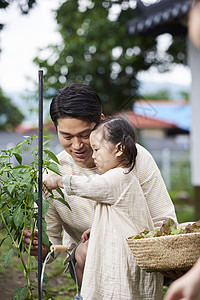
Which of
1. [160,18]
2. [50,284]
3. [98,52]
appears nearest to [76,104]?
[50,284]

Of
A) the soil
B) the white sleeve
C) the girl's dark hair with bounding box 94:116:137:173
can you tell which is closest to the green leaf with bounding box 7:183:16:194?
the girl's dark hair with bounding box 94:116:137:173

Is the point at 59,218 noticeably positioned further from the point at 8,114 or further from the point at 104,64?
the point at 8,114

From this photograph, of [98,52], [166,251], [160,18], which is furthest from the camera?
[98,52]

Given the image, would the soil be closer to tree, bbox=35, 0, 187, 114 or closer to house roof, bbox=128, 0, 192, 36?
house roof, bbox=128, 0, 192, 36

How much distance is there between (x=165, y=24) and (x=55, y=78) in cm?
284

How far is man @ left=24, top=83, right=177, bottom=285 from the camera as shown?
103 inches

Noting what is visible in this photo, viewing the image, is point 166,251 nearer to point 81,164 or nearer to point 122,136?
point 122,136

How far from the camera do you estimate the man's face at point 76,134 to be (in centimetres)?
262

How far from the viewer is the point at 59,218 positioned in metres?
2.92

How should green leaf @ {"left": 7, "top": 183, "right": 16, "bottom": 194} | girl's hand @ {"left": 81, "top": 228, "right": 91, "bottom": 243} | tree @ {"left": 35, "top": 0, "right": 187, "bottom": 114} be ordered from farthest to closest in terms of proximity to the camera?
tree @ {"left": 35, "top": 0, "right": 187, "bottom": 114}
girl's hand @ {"left": 81, "top": 228, "right": 91, "bottom": 243}
green leaf @ {"left": 7, "top": 183, "right": 16, "bottom": 194}

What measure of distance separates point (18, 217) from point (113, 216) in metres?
0.41

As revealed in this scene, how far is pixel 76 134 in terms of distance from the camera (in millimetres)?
2619

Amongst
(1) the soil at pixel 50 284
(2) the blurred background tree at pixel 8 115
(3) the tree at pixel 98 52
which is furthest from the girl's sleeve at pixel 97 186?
(2) the blurred background tree at pixel 8 115

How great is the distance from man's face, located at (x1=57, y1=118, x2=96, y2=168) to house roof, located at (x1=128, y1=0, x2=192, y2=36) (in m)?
3.78
